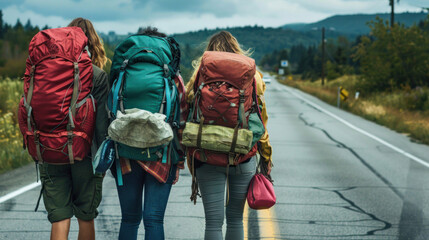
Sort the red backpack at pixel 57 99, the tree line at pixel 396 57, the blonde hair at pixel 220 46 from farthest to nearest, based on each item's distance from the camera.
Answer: the tree line at pixel 396 57 → the blonde hair at pixel 220 46 → the red backpack at pixel 57 99

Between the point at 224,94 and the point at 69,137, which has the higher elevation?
the point at 224,94

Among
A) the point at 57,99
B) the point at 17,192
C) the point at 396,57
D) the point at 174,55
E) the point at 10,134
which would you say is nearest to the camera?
the point at 57,99

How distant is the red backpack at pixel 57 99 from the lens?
297 centimetres

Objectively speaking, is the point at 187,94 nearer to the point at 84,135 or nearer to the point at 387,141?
the point at 84,135

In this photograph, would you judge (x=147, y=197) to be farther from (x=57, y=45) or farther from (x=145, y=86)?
(x=57, y=45)

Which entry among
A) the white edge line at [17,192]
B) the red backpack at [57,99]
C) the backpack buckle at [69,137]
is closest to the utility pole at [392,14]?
the white edge line at [17,192]

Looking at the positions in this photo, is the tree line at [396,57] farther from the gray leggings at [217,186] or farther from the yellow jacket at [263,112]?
the gray leggings at [217,186]

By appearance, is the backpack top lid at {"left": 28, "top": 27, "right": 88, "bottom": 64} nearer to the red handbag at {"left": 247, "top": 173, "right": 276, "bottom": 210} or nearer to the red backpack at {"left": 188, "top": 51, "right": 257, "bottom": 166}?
the red backpack at {"left": 188, "top": 51, "right": 257, "bottom": 166}

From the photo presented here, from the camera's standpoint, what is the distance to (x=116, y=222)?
16.6 feet

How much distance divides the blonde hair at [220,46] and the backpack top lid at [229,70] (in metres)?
0.19

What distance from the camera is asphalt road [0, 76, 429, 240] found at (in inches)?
190

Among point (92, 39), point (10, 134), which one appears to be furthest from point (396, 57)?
point (92, 39)

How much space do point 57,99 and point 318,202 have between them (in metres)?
4.08

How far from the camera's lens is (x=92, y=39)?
3.34 meters
